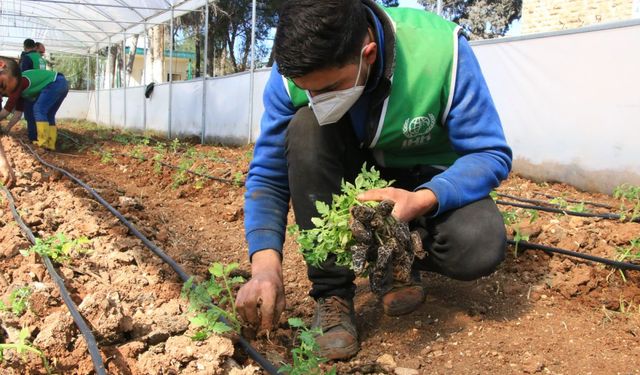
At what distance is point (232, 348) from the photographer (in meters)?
1.85

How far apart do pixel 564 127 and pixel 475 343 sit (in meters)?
3.68

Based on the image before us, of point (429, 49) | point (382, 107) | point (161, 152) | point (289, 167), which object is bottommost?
point (161, 152)

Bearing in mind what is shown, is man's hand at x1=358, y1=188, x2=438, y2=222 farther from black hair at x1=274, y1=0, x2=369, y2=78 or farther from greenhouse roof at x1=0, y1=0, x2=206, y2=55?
greenhouse roof at x1=0, y1=0, x2=206, y2=55

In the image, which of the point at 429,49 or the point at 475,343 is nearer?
the point at 429,49

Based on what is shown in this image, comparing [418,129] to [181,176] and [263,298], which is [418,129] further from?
[181,176]

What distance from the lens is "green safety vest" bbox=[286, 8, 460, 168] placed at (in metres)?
1.92

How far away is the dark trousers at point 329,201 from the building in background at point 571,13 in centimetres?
938

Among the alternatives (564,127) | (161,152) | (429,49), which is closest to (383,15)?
(429,49)

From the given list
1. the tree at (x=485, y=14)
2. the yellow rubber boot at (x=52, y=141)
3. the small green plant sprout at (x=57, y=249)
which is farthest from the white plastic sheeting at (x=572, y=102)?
the tree at (x=485, y=14)

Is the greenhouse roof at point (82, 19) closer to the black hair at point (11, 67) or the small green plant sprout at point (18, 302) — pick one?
→ the black hair at point (11, 67)

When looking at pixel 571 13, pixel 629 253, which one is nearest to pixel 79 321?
pixel 629 253

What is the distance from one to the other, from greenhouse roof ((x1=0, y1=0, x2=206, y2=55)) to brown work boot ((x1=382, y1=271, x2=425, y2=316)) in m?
9.91

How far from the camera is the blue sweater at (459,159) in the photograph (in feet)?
6.12

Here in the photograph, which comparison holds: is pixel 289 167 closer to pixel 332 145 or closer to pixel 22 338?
pixel 332 145
